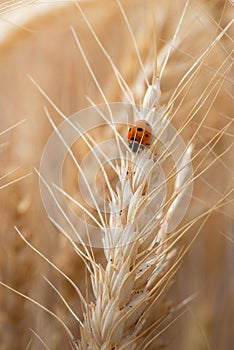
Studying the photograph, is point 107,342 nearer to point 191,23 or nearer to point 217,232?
point 217,232

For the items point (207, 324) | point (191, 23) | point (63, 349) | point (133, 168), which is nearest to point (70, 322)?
point (63, 349)

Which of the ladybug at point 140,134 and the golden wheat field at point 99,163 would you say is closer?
the ladybug at point 140,134

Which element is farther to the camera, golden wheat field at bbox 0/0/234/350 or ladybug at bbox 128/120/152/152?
golden wheat field at bbox 0/0/234/350

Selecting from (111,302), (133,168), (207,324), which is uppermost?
(133,168)
